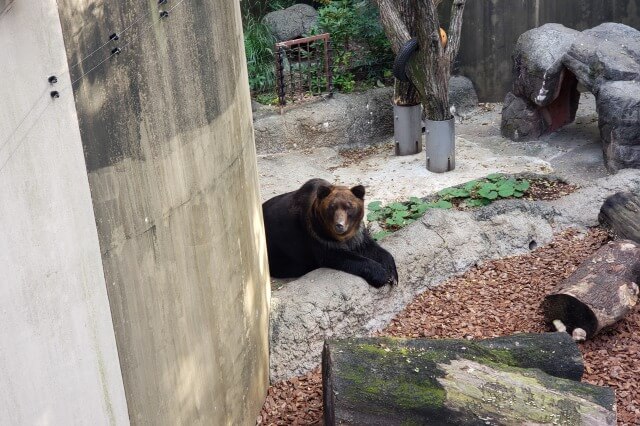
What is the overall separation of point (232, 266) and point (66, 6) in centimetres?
223

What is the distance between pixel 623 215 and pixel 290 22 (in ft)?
27.9

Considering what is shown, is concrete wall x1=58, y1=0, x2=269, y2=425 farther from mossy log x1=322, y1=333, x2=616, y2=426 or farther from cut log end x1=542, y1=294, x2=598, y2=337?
cut log end x1=542, y1=294, x2=598, y2=337

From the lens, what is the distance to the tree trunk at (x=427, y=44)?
1098 cm

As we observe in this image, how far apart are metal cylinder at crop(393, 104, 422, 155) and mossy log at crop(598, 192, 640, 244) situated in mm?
4640

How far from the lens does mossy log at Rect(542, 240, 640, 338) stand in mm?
6176

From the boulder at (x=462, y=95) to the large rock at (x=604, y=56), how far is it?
276 centimetres

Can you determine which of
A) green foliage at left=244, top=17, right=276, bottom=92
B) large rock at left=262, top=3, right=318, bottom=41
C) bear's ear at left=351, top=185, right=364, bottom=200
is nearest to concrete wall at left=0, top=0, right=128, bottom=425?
bear's ear at left=351, top=185, right=364, bottom=200

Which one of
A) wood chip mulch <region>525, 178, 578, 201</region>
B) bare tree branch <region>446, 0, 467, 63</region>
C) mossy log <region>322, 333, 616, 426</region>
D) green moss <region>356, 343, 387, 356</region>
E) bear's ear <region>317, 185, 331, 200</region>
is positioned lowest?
wood chip mulch <region>525, 178, 578, 201</region>

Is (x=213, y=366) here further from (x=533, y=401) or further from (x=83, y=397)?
(x=533, y=401)

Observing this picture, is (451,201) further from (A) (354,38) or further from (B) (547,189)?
(A) (354,38)

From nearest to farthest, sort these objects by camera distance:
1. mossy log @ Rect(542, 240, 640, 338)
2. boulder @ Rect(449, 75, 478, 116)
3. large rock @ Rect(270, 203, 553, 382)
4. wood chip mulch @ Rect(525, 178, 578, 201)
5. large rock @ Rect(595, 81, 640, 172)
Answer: mossy log @ Rect(542, 240, 640, 338) → large rock @ Rect(270, 203, 553, 382) → wood chip mulch @ Rect(525, 178, 578, 201) → large rock @ Rect(595, 81, 640, 172) → boulder @ Rect(449, 75, 478, 116)

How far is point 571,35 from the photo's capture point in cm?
1184

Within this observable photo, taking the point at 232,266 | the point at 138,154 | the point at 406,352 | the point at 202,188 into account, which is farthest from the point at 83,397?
the point at 406,352

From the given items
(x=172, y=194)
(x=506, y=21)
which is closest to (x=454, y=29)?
(x=506, y=21)
